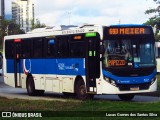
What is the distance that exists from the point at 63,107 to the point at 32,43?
10516 millimetres

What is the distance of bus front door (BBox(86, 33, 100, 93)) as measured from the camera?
21609mm

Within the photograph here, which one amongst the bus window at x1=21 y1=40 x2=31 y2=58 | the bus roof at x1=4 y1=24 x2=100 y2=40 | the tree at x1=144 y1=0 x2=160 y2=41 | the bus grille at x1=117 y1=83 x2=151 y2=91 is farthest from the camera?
the tree at x1=144 y1=0 x2=160 y2=41

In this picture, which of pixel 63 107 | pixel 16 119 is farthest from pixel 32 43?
pixel 16 119

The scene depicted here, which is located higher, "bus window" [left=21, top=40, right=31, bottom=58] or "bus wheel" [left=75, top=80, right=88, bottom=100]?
"bus window" [left=21, top=40, right=31, bottom=58]

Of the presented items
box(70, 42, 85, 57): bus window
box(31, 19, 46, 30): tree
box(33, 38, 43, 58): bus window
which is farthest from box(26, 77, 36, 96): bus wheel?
box(31, 19, 46, 30): tree

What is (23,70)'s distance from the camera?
28.4 meters

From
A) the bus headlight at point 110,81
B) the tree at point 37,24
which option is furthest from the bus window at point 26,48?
the tree at point 37,24

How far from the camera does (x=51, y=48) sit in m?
25.4

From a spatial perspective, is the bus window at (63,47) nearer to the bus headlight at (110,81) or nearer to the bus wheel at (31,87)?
the bus headlight at (110,81)

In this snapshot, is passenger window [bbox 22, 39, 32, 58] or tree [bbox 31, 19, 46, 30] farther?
tree [bbox 31, 19, 46, 30]

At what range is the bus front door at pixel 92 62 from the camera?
70.9 ft

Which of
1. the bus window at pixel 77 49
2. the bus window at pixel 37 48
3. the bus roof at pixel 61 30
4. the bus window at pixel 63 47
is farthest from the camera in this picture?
the bus window at pixel 37 48

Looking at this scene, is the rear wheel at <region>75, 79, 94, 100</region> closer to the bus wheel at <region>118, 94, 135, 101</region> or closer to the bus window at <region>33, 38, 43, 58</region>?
the bus wheel at <region>118, 94, 135, 101</region>

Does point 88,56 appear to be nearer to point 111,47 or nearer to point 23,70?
point 111,47
